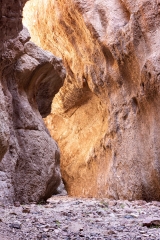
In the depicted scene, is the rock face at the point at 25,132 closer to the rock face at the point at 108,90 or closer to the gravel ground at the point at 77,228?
the rock face at the point at 108,90

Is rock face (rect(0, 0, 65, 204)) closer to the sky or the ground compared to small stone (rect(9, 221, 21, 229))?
closer to the sky

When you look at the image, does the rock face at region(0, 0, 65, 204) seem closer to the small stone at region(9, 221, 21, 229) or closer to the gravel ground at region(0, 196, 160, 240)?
the gravel ground at region(0, 196, 160, 240)

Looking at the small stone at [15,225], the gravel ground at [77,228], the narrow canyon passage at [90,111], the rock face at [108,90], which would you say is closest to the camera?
the gravel ground at [77,228]

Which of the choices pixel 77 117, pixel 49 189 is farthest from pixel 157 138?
pixel 77 117

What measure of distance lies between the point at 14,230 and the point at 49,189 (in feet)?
14.3

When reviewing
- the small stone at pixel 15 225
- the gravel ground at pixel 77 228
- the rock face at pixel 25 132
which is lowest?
the gravel ground at pixel 77 228

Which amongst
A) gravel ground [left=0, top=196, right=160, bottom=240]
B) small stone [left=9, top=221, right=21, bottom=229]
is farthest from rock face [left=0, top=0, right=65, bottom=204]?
small stone [left=9, top=221, right=21, bottom=229]

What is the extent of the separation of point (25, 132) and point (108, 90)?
3.22 m

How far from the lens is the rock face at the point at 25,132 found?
20.4 feet

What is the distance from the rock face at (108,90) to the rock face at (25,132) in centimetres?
164

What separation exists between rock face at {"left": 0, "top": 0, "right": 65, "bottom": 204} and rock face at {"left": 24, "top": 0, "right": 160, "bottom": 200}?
164 centimetres

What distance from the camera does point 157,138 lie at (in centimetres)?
728

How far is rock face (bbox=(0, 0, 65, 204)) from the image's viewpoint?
6.22 metres

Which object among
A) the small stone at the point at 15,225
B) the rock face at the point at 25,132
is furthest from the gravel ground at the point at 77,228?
the rock face at the point at 25,132
